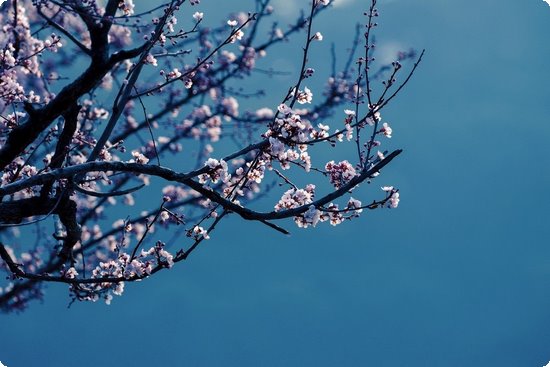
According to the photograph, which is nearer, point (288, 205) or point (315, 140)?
point (315, 140)

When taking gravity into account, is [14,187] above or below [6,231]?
below

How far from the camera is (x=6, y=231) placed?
890cm

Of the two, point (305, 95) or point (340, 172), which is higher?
point (305, 95)

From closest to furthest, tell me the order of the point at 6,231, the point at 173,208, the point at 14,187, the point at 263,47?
the point at 14,187 → the point at 6,231 → the point at 173,208 → the point at 263,47

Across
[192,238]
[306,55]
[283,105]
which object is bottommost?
[192,238]

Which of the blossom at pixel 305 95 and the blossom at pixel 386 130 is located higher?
the blossom at pixel 305 95

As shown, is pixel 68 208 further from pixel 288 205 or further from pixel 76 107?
pixel 288 205

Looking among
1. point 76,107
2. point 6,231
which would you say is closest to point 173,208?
point 6,231

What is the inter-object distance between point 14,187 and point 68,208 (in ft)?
4.33

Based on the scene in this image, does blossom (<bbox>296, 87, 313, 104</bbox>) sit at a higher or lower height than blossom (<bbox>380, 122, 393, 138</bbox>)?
higher

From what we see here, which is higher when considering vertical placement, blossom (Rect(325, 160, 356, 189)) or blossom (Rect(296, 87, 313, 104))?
blossom (Rect(296, 87, 313, 104))

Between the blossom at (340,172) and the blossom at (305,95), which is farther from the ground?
the blossom at (305,95)

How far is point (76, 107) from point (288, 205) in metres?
2.20

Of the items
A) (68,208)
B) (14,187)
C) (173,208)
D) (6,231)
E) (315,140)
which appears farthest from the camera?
(173,208)
